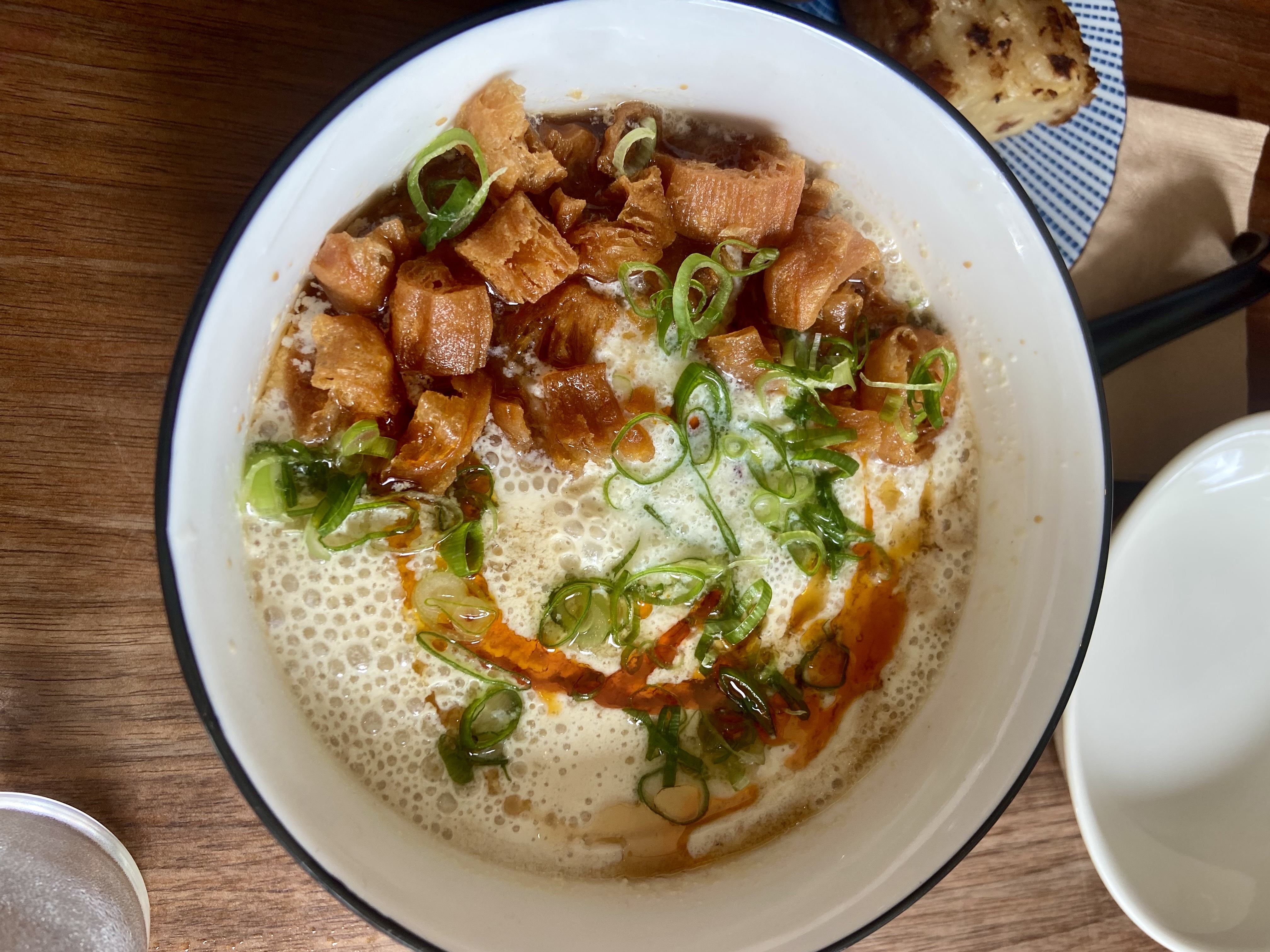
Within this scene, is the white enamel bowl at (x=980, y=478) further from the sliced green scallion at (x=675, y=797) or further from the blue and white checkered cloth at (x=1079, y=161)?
the blue and white checkered cloth at (x=1079, y=161)

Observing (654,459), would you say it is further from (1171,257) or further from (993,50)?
(1171,257)

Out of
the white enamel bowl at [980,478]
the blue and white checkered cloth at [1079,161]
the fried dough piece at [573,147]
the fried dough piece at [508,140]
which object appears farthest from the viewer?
the blue and white checkered cloth at [1079,161]

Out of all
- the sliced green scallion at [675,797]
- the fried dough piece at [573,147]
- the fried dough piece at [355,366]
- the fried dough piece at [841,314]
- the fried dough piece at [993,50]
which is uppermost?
the fried dough piece at [993,50]

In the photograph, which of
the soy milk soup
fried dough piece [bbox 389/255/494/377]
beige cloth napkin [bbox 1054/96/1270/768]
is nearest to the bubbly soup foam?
the soy milk soup

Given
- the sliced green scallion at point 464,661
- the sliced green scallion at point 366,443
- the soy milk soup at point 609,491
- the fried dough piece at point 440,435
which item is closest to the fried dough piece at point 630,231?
the soy milk soup at point 609,491

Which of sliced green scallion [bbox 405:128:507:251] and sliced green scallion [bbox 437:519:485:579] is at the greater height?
sliced green scallion [bbox 405:128:507:251]

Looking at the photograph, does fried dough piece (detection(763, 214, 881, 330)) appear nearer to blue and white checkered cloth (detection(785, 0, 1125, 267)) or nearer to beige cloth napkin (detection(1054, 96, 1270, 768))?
blue and white checkered cloth (detection(785, 0, 1125, 267))

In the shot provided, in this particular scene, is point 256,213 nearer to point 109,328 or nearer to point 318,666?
point 109,328
